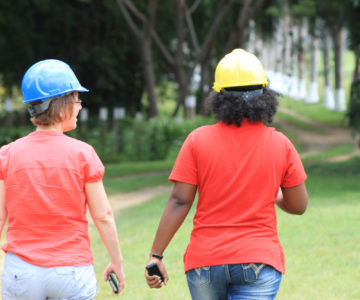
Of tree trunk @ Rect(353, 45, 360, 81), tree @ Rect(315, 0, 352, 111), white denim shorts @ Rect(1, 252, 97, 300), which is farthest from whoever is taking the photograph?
tree @ Rect(315, 0, 352, 111)

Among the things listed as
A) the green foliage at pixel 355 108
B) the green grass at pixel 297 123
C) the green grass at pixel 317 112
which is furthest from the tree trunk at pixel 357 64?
the green grass at pixel 317 112

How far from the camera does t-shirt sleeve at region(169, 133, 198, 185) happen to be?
3324mm

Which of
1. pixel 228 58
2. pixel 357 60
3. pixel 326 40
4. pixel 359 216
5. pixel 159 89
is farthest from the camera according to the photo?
pixel 326 40

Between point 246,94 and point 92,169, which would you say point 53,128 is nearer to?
point 92,169

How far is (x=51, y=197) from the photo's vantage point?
324 centimetres

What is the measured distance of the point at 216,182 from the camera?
3.27 meters

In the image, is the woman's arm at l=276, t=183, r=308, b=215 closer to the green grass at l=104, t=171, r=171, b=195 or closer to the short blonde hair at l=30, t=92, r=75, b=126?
the short blonde hair at l=30, t=92, r=75, b=126

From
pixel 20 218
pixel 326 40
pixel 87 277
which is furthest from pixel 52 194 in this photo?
pixel 326 40

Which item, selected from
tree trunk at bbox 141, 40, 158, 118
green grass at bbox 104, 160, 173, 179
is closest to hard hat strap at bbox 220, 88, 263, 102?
green grass at bbox 104, 160, 173, 179

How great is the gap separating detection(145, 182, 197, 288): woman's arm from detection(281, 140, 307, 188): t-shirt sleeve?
0.41m

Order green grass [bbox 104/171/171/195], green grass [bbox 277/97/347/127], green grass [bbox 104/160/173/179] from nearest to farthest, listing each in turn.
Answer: green grass [bbox 104/171/171/195] → green grass [bbox 104/160/173/179] → green grass [bbox 277/97/347/127]

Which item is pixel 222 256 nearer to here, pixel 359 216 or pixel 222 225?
pixel 222 225

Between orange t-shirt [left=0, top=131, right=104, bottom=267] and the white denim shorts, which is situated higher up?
orange t-shirt [left=0, top=131, right=104, bottom=267]

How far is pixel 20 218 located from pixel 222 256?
862 millimetres
